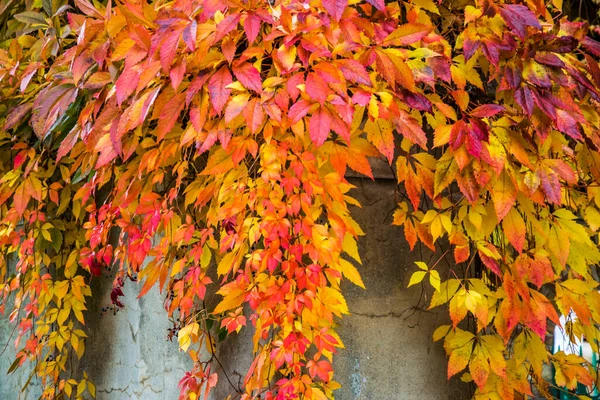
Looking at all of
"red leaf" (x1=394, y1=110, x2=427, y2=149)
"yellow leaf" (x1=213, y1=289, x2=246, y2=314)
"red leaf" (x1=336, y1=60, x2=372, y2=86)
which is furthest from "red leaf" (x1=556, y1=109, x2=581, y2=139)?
"yellow leaf" (x1=213, y1=289, x2=246, y2=314)

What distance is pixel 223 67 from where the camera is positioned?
46.1 inches

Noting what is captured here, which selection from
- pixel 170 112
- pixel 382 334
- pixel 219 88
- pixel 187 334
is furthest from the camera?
pixel 382 334

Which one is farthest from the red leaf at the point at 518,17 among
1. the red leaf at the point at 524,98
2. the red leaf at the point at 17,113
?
the red leaf at the point at 17,113

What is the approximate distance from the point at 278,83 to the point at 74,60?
534mm

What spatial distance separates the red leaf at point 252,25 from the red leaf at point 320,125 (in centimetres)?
17

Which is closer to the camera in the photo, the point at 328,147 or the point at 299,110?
the point at 299,110

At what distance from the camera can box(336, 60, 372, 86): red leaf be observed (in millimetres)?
1097

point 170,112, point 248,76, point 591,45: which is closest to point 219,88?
point 248,76

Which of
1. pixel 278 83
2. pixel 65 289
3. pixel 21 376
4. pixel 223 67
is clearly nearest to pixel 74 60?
pixel 223 67

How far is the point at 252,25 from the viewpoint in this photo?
3.52ft

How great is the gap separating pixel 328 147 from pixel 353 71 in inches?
11.2

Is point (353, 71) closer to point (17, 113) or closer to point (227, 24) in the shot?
point (227, 24)

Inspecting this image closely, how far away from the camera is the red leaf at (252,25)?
3.48 feet

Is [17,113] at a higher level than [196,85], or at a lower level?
lower
